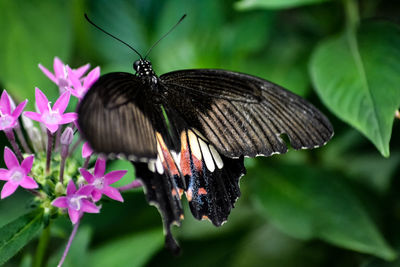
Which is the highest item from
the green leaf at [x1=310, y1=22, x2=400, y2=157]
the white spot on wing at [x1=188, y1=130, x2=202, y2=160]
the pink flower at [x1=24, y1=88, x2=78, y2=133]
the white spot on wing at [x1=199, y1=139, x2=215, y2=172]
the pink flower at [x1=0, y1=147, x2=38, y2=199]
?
the pink flower at [x1=24, y1=88, x2=78, y2=133]

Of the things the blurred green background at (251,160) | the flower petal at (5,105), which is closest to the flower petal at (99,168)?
the flower petal at (5,105)

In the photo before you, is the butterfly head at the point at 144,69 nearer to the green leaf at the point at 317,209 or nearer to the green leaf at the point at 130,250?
the green leaf at the point at 130,250

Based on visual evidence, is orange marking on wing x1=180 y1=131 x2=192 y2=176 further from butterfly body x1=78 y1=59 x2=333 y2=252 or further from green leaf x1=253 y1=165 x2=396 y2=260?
green leaf x1=253 y1=165 x2=396 y2=260

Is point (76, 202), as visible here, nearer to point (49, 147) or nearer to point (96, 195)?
point (96, 195)

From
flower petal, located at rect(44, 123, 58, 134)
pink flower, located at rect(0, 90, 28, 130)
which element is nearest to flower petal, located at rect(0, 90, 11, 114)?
pink flower, located at rect(0, 90, 28, 130)

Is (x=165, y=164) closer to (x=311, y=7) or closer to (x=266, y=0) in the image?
(x=266, y=0)
